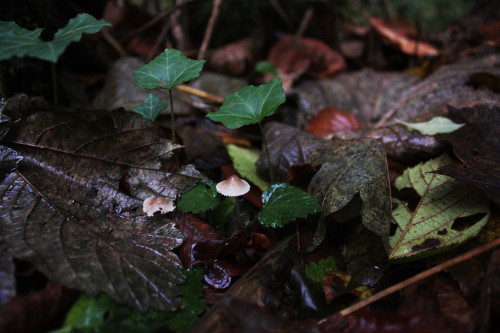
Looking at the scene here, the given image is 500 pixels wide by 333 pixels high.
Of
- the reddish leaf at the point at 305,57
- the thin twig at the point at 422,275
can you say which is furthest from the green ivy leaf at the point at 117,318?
the reddish leaf at the point at 305,57

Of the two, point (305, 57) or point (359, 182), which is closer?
point (359, 182)

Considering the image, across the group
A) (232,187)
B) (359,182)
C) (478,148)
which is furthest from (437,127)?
(232,187)

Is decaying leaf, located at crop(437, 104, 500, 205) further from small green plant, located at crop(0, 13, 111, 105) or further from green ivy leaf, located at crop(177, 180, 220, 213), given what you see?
small green plant, located at crop(0, 13, 111, 105)

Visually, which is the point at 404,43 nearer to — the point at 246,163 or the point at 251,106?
the point at 246,163

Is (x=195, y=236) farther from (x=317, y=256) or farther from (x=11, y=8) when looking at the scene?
(x=11, y=8)

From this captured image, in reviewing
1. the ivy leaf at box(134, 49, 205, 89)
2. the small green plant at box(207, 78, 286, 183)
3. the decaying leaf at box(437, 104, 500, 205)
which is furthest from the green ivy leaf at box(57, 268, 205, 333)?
the decaying leaf at box(437, 104, 500, 205)

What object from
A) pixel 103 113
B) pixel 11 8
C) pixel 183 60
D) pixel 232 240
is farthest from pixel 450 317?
pixel 11 8
